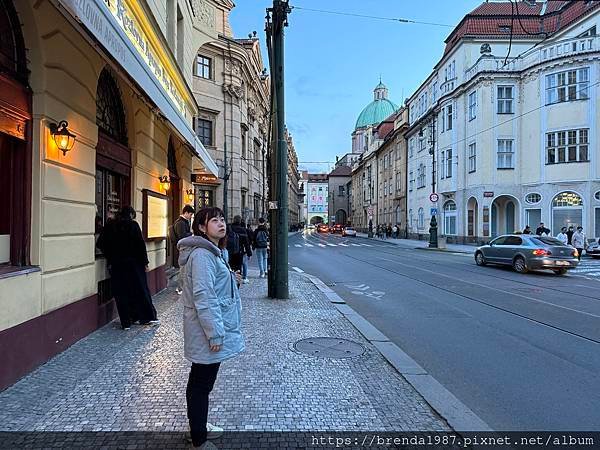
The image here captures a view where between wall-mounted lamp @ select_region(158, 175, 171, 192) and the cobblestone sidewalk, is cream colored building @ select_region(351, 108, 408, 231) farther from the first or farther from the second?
the cobblestone sidewalk

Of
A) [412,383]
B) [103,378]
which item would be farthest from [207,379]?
[412,383]

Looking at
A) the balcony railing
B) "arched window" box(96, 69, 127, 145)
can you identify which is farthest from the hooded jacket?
the balcony railing

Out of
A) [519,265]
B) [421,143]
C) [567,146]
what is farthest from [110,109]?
[421,143]

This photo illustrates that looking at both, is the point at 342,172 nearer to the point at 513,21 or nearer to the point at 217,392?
the point at 513,21

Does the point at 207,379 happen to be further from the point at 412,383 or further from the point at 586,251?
the point at 586,251

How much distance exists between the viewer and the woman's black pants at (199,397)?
3.35 m

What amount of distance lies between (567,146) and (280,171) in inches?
1011

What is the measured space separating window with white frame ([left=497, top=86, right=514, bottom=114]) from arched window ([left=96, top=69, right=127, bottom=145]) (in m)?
30.2

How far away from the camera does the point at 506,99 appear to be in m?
32.4

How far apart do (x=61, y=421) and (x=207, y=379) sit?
55.9 inches

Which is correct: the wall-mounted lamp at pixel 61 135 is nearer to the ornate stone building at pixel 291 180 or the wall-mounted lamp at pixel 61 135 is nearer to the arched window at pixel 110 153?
the arched window at pixel 110 153

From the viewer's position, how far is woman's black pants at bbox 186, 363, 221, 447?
3.35 meters

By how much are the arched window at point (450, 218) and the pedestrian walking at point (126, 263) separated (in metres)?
33.5

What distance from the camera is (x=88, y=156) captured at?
6461 millimetres
